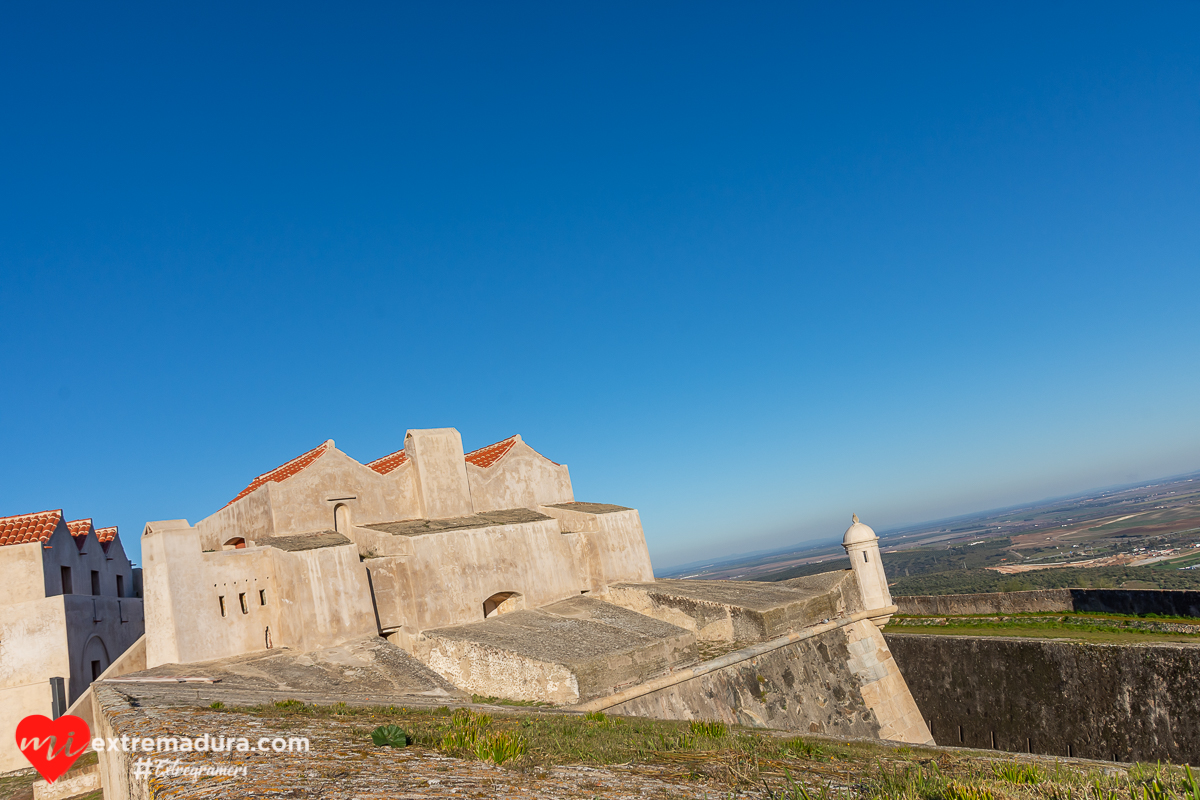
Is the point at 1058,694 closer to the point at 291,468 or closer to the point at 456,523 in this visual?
the point at 456,523

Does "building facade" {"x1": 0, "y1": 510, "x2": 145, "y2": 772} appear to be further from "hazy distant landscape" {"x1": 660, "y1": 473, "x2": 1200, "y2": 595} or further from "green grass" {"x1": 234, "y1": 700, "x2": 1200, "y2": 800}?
"hazy distant landscape" {"x1": 660, "y1": 473, "x2": 1200, "y2": 595}

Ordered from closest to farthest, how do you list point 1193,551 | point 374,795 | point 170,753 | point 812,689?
1. point 374,795
2. point 170,753
3. point 812,689
4. point 1193,551

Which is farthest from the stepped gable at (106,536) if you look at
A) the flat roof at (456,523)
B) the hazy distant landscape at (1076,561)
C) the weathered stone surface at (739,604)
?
the hazy distant landscape at (1076,561)

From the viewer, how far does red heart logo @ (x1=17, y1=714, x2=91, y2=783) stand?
9.46 metres

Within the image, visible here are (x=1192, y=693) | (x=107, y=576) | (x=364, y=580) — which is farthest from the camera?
(x=107, y=576)

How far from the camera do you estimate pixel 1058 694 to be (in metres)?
14.4

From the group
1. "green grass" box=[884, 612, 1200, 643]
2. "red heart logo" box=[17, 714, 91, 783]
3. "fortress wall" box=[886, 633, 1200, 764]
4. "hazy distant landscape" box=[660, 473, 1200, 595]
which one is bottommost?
"hazy distant landscape" box=[660, 473, 1200, 595]

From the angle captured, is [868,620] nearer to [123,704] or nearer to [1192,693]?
[1192,693]

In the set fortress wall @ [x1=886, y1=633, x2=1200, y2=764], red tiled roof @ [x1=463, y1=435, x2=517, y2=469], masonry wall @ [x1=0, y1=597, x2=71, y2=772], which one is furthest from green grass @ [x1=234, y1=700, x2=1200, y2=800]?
red tiled roof @ [x1=463, y1=435, x2=517, y2=469]

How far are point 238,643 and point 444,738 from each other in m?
10.2

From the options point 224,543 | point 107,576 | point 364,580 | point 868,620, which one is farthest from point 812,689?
point 107,576

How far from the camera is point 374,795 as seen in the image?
3.68 m

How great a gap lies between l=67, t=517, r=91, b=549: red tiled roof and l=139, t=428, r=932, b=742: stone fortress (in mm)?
3592

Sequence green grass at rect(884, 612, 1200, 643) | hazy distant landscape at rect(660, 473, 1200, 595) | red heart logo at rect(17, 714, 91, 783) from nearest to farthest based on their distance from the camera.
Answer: red heart logo at rect(17, 714, 91, 783)
green grass at rect(884, 612, 1200, 643)
hazy distant landscape at rect(660, 473, 1200, 595)
